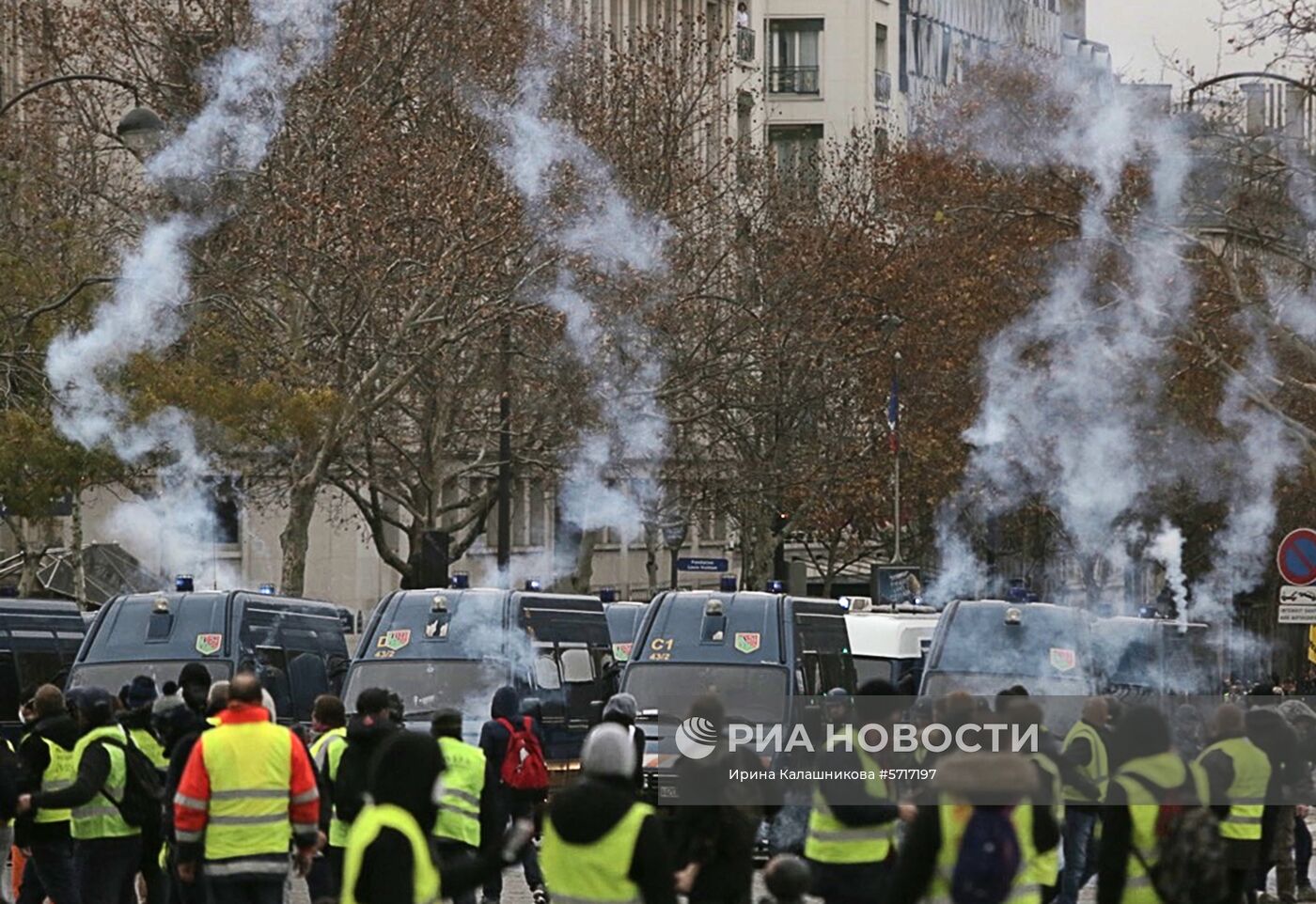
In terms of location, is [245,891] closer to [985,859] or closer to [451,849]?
[451,849]

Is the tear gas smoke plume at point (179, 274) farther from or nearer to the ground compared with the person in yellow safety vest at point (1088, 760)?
farther from the ground

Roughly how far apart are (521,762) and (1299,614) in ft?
28.6

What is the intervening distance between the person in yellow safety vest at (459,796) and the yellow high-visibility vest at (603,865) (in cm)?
413

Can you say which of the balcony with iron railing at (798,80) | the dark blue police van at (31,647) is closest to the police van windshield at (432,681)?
→ the dark blue police van at (31,647)

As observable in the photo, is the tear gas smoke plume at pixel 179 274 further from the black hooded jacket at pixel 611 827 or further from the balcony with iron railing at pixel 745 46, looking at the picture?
the balcony with iron railing at pixel 745 46

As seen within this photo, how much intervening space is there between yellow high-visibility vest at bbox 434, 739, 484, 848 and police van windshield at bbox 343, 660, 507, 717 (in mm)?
11335

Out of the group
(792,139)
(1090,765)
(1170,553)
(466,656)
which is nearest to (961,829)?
(1090,765)

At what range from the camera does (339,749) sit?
600 inches

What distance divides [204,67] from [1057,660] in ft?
64.5

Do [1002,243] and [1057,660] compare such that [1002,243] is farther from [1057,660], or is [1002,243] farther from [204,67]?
[1057,660]

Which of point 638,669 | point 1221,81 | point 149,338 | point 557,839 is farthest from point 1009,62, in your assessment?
point 557,839

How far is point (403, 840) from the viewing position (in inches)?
392

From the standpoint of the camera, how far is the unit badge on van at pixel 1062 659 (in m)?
26.7

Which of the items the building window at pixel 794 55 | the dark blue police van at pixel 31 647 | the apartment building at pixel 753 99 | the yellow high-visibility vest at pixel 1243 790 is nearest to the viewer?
the yellow high-visibility vest at pixel 1243 790
